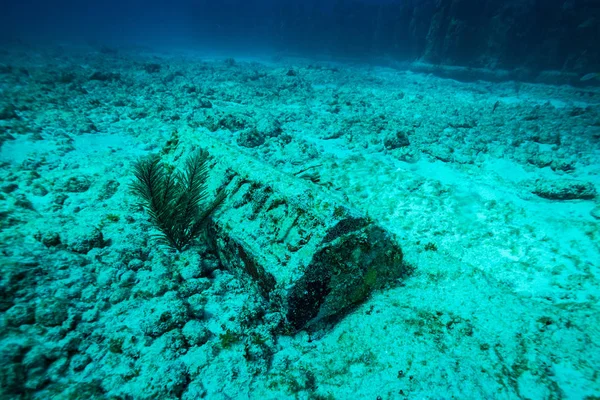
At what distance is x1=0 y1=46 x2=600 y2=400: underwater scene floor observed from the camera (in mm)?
1935

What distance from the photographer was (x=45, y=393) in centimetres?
159

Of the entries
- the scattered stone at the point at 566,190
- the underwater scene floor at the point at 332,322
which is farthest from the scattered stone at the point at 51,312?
the scattered stone at the point at 566,190

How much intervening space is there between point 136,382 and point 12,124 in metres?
7.96

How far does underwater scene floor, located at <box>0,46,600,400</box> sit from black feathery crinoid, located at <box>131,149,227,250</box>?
0.17 m

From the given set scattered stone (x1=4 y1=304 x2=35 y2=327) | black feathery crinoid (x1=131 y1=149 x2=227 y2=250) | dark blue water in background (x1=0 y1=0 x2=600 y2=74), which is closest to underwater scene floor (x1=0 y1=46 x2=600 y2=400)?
scattered stone (x1=4 y1=304 x2=35 y2=327)

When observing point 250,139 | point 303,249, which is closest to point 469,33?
point 250,139

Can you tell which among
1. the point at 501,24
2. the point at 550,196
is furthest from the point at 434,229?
the point at 501,24

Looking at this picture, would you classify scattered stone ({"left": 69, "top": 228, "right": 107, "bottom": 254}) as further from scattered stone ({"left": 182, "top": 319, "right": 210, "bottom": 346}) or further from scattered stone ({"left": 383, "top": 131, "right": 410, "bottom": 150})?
scattered stone ({"left": 383, "top": 131, "right": 410, "bottom": 150})

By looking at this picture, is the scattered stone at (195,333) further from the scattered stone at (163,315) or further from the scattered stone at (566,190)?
the scattered stone at (566,190)

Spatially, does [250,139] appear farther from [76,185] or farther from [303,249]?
[303,249]

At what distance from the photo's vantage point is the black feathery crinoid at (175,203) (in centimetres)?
300

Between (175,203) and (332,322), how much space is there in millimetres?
2190

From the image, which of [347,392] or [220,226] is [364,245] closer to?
[347,392]

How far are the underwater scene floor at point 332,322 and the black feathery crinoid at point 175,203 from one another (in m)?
0.17
